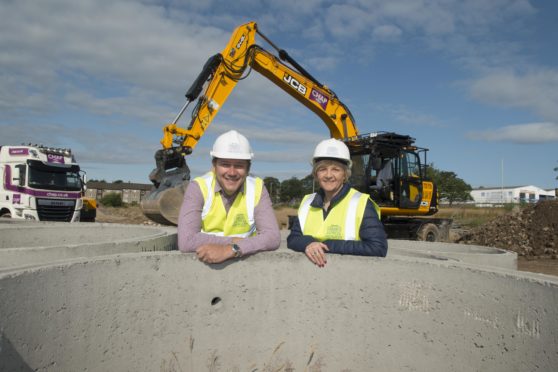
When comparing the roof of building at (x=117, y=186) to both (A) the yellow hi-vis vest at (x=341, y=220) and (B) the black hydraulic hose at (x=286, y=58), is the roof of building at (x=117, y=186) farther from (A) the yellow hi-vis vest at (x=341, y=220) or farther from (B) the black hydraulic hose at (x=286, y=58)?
(A) the yellow hi-vis vest at (x=341, y=220)

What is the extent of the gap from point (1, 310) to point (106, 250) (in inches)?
78.8

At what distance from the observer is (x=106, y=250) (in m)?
4.25

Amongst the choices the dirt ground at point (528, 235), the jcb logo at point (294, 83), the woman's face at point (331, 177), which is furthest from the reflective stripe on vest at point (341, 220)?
the dirt ground at point (528, 235)

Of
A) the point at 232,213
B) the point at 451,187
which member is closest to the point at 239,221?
the point at 232,213

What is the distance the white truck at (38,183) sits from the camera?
13.4 metres

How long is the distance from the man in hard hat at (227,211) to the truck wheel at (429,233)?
9263 millimetres

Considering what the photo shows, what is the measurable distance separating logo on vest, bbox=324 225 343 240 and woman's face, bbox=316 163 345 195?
0.27 metres

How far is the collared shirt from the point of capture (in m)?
3.22

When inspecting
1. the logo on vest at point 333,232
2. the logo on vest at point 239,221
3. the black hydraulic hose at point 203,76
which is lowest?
the logo on vest at point 333,232

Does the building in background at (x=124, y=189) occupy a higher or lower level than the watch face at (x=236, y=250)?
higher

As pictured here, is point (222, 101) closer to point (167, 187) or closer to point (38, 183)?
point (167, 187)

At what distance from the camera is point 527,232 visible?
47.2ft

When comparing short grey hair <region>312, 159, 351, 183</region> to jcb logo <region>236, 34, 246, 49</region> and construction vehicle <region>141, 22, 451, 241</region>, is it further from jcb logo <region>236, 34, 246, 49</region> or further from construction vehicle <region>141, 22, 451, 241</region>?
jcb logo <region>236, 34, 246, 49</region>

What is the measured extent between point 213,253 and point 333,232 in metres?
0.97
